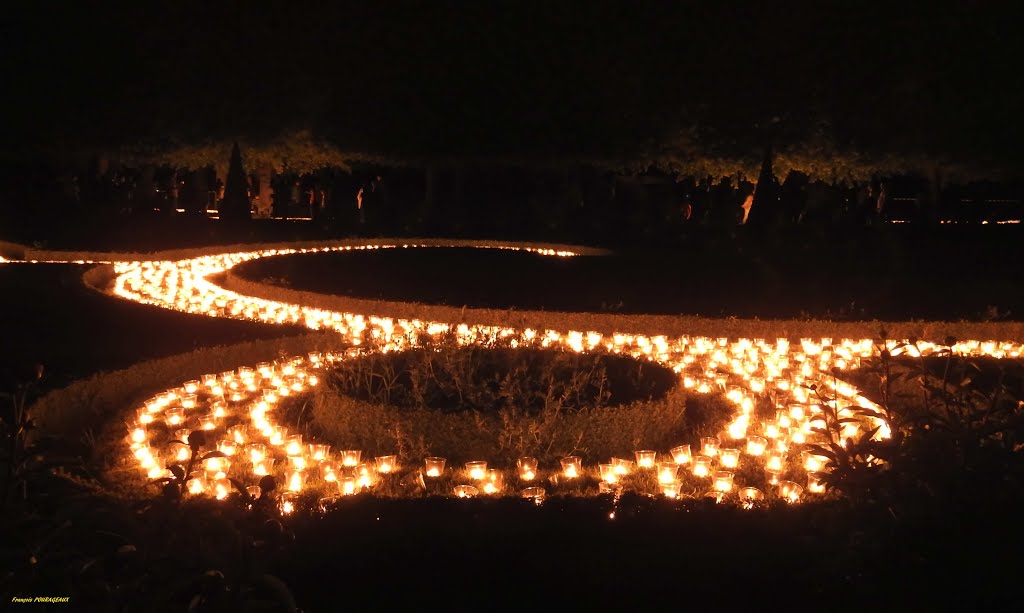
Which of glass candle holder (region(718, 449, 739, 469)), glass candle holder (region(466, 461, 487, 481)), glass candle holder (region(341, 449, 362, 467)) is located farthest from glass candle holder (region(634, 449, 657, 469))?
glass candle holder (region(341, 449, 362, 467))

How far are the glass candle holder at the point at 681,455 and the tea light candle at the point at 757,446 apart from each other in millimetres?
573

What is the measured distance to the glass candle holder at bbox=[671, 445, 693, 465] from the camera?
7043mm

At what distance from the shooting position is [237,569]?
288 centimetres

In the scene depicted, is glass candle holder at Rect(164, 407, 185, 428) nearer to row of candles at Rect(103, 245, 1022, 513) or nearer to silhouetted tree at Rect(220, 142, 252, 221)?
row of candles at Rect(103, 245, 1022, 513)

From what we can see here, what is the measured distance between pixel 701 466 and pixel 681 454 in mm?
211

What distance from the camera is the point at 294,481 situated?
6.46 metres

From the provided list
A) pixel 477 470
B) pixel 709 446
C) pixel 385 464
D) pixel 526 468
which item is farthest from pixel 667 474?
pixel 385 464

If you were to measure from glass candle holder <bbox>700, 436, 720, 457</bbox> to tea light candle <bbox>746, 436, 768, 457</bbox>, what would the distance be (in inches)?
9.9

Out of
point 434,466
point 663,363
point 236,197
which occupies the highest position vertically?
point 663,363

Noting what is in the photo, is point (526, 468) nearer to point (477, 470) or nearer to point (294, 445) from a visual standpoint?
point (477, 470)

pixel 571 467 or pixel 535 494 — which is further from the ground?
pixel 535 494

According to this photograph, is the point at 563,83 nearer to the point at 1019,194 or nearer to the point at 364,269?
the point at 364,269

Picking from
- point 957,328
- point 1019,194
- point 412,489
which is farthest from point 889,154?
point 412,489

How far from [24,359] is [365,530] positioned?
5952mm
